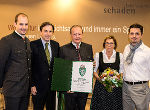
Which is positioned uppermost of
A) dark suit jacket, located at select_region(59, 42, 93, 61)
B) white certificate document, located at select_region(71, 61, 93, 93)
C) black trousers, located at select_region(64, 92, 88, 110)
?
dark suit jacket, located at select_region(59, 42, 93, 61)

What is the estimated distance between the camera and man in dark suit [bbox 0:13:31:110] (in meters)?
2.24

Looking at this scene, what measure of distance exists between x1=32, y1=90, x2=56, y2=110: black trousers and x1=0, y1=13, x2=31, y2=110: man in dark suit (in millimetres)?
274

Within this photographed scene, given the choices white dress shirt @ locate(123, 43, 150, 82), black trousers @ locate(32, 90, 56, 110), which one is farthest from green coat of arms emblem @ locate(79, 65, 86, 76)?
white dress shirt @ locate(123, 43, 150, 82)

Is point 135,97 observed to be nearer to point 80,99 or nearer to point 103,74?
point 103,74

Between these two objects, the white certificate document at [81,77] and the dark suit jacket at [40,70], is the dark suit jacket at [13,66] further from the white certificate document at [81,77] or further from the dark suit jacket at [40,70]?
the white certificate document at [81,77]

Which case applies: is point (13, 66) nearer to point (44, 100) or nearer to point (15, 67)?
point (15, 67)

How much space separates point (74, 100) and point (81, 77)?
1.40ft

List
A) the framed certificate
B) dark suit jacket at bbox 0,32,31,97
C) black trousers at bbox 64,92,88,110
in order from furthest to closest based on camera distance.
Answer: black trousers at bbox 64,92,88,110 < the framed certificate < dark suit jacket at bbox 0,32,31,97

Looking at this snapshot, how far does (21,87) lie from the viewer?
7.76ft

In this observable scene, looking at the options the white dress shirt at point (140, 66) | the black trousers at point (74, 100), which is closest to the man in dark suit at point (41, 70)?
the black trousers at point (74, 100)

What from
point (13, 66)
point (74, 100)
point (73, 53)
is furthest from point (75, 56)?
point (13, 66)

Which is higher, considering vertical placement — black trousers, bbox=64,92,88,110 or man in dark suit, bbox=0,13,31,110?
man in dark suit, bbox=0,13,31,110

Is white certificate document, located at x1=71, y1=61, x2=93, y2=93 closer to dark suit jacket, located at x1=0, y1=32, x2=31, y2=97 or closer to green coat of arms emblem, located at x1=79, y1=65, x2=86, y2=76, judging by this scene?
green coat of arms emblem, located at x1=79, y1=65, x2=86, y2=76

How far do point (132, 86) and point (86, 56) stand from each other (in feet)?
2.98
